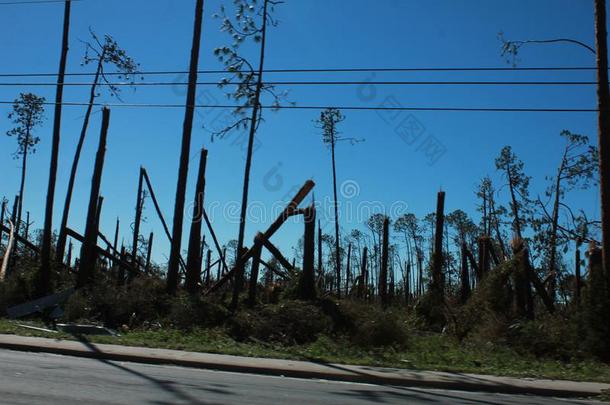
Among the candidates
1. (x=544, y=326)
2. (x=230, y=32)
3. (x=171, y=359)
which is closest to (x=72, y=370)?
(x=171, y=359)

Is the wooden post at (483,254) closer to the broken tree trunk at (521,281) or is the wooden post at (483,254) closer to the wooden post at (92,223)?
the broken tree trunk at (521,281)

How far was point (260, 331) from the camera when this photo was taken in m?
16.7

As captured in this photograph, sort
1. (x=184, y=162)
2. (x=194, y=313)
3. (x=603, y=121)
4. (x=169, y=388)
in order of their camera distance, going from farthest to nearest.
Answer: (x=184, y=162)
(x=194, y=313)
(x=603, y=121)
(x=169, y=388)

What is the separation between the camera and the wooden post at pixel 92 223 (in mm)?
21391

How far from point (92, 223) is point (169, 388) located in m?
15.0

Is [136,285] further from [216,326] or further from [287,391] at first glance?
[287,391]

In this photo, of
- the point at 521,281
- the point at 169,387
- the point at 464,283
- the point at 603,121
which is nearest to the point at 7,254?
the point at 169,387

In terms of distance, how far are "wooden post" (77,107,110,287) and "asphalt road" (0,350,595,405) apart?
1029cm

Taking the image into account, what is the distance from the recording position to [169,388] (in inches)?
336

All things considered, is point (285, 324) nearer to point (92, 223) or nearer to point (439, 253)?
point (439, 253)

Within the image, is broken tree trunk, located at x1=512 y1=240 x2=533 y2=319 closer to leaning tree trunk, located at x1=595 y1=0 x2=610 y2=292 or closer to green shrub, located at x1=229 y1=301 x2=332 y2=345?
leaning tree trunk, located at x1=595 y1=0 x2=610 y2=292

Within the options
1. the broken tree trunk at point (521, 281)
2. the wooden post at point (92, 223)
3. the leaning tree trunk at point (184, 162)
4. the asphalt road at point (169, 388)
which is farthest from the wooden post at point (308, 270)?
the wooden post at point (92, 223)

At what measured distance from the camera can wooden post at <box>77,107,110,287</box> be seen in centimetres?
2139

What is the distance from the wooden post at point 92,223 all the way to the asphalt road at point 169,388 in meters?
10.3
